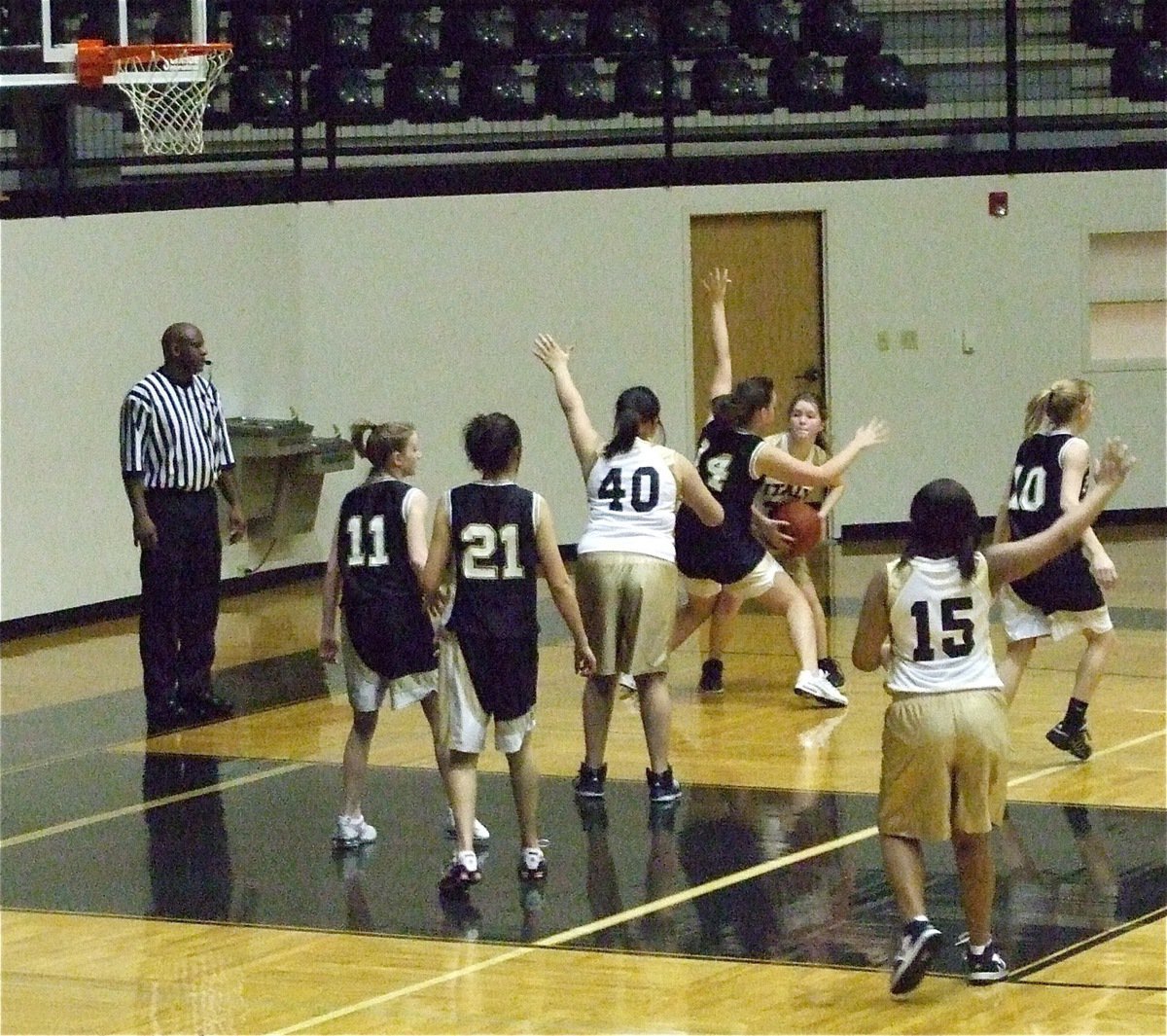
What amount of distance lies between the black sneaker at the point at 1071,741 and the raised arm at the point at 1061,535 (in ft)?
9.59

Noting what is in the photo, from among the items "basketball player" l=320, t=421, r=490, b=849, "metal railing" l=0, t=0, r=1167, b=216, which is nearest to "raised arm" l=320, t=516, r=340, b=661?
"basketball player" l=320, t=421, r=490, b=849

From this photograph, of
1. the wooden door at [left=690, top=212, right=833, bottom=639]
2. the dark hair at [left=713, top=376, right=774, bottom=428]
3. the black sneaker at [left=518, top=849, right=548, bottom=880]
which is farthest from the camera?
the wooden door at [left=690, top=212, right=833, bottom=639]

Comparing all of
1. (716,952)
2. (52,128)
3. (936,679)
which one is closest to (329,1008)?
(716,952)

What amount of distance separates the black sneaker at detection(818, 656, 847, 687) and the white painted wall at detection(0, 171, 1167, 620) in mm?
4975

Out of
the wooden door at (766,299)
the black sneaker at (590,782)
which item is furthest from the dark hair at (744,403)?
the wooden door at (766,299)

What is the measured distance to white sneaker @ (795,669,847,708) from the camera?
10.3 meters

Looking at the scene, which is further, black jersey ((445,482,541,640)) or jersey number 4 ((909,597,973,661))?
black jersey ((445,482,541,640))

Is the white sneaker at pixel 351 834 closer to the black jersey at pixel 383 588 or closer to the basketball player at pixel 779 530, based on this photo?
the black jersey at pixel 383 588

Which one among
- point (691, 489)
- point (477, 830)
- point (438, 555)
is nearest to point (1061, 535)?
point (438, 555)

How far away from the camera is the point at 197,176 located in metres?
14.7

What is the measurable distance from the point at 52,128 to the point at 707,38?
5949 millimetres

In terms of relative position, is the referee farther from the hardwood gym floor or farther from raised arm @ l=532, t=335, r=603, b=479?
raised arm @ l=532, t=335, r=603, b=479

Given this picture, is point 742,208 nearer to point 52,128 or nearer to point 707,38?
point 707,38

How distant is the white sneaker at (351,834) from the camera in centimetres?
820
